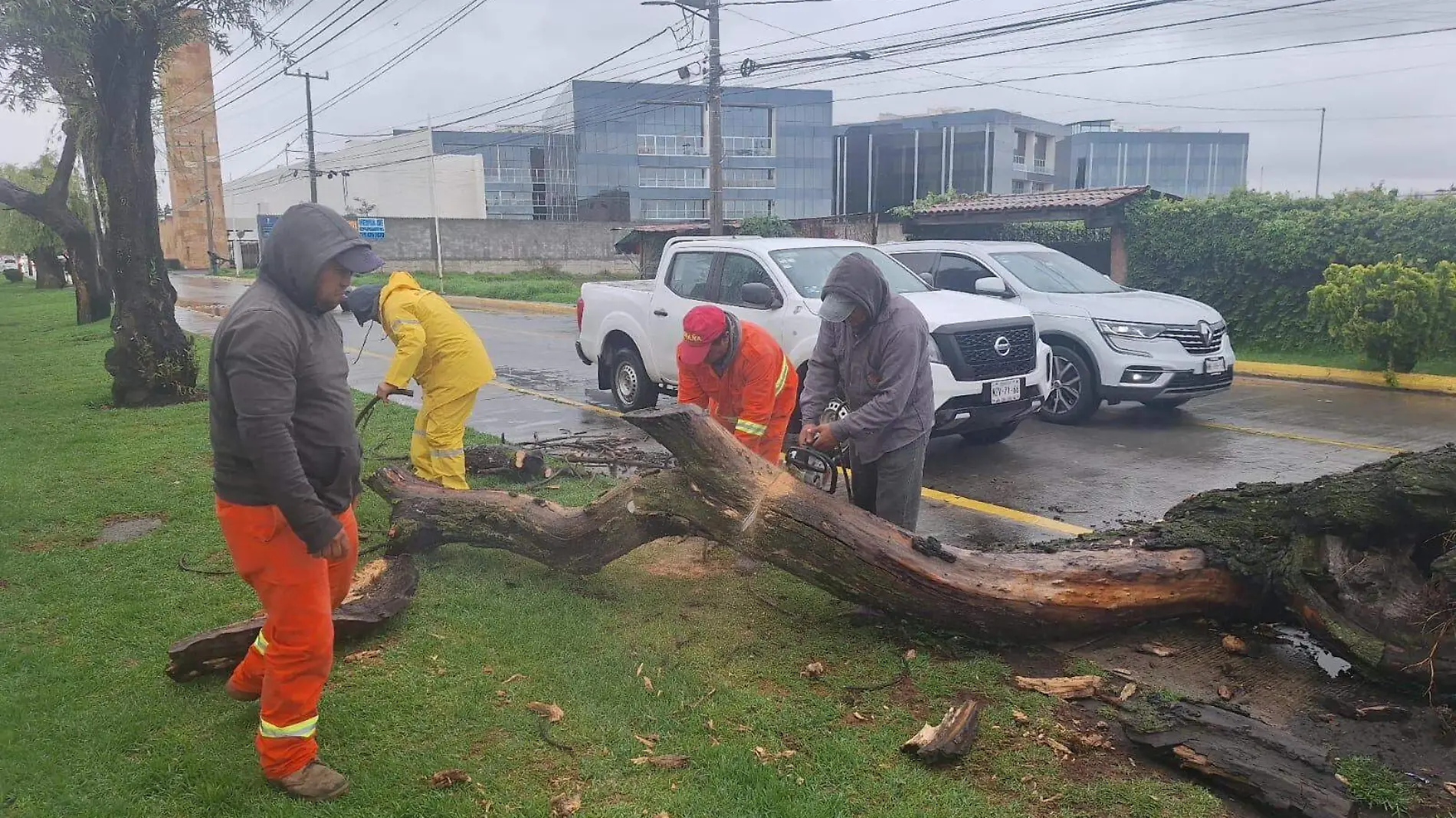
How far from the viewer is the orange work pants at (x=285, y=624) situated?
2.96 m

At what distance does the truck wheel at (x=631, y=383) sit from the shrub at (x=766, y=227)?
15.2 meters

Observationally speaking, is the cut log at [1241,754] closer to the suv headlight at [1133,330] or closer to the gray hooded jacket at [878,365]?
the gray hooded jacket at [878,365]

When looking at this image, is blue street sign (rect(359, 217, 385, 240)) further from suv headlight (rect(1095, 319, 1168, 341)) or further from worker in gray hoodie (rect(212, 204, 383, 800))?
worker in gray hoodie (rect(212, 204, 383, 800))

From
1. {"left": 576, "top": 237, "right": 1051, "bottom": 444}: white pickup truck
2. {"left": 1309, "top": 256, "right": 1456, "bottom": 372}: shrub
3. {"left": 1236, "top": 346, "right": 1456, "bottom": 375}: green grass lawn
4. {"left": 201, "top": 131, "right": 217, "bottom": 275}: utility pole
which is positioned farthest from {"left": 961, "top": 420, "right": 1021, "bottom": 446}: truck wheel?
{"left": 201, "top": 131, "right": 217, "bottom": 275}: utility pole

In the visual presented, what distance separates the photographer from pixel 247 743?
3.33 meters

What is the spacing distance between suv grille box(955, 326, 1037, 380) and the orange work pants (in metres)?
5.52

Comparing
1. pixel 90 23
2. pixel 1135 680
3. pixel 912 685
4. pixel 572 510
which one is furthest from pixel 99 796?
pixel 90 23

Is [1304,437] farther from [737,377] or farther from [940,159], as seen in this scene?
[940,159]

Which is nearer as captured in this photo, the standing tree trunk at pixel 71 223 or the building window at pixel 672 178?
the standing tree trunk at pixel 71 223

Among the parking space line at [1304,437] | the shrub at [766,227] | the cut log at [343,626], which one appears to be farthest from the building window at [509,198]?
the cut log at [343,626]

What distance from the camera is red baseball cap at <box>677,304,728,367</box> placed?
205 inches

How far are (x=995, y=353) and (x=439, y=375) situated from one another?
4225 millimetres

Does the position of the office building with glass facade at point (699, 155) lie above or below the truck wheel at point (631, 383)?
above

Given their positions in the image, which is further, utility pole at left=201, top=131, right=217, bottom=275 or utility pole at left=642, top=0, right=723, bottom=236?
utility pole at left=201, top=131, right=217, bottom=275
